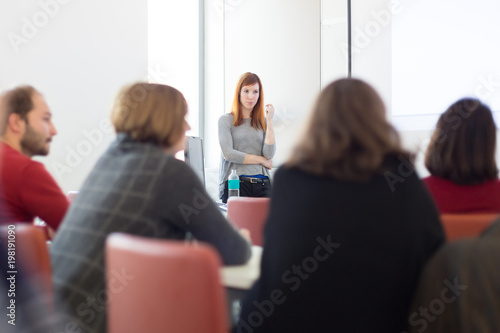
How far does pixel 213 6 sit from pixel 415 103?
3.03 meters

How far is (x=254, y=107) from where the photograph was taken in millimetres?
4109

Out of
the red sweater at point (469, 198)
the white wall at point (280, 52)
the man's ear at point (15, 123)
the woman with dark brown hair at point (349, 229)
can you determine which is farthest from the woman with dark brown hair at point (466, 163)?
the white wall at point (280, 52)

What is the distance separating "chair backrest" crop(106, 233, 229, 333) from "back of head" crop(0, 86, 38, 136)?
1107mm

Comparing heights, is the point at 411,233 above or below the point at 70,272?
above

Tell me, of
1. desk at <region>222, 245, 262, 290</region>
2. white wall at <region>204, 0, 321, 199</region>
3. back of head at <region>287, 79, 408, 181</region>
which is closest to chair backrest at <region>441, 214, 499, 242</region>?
back of head at <region>287, 79, 408, 181</region>

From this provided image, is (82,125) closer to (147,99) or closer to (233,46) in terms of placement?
(233,46)

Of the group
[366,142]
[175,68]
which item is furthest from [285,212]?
[175,68]

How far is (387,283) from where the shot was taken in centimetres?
123

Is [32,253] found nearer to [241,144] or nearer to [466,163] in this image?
[466,163]

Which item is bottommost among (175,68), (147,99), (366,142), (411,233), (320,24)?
(411,233)

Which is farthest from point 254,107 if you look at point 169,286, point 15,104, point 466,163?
point 169,286

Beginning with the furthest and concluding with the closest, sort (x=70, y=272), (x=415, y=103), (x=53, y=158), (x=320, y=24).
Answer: (x=320, y=24) → (x=415, y=103) → (x=53, y=158) → (x=70, y=272)

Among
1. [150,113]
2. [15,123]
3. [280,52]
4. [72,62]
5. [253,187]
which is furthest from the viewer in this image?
[280,52]

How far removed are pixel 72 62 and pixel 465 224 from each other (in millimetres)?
3623
